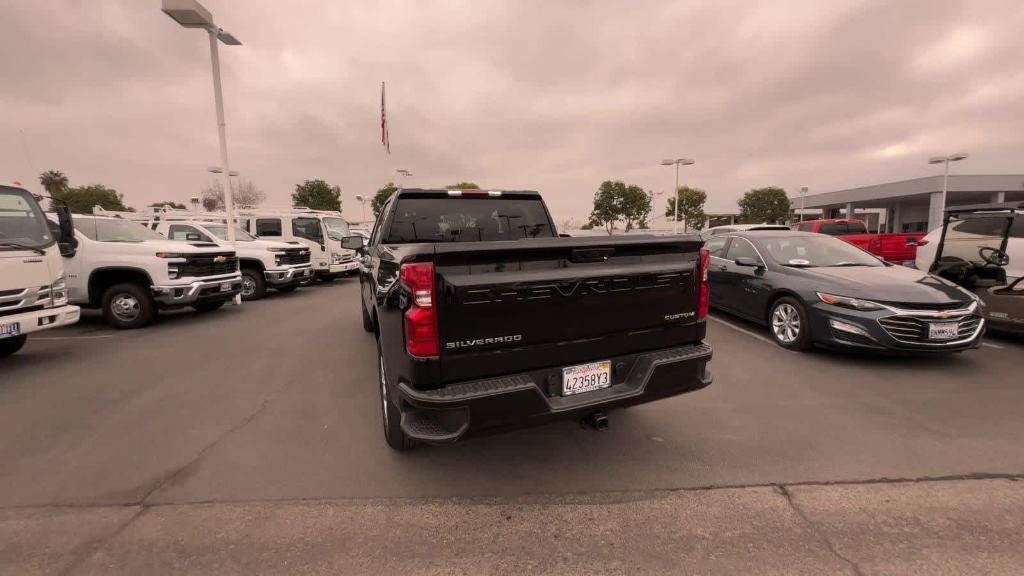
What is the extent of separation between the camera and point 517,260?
233 cm

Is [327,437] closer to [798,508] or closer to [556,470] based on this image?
[556,470]

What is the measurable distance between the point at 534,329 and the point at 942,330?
485cm

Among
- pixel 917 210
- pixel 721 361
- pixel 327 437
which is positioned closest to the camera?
pixel 327 437

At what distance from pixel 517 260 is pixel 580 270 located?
39cm

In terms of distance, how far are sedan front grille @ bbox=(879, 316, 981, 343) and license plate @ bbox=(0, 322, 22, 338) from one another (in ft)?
31.0

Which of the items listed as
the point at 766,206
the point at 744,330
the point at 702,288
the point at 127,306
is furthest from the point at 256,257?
the point at 766,206

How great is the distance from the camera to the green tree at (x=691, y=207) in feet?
238

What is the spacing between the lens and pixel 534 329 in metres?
2.38

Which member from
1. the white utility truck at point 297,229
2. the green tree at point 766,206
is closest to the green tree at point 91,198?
the white utility truck at point 297,229

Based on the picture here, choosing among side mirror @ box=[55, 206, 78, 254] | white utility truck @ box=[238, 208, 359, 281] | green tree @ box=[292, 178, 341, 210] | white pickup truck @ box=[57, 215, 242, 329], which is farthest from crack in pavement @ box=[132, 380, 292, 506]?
green tree @ box=[292, 178, 341, 210]

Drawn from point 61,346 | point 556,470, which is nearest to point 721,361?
point 556,470

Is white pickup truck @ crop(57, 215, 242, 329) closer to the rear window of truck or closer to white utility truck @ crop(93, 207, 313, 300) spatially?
white utility truck @ crop(93, 207, 313, 300)

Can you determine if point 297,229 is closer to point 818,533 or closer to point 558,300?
point 558,300

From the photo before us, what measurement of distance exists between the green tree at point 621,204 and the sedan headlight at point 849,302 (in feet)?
178
